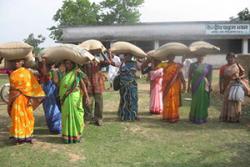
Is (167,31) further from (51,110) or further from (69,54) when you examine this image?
(69,54)

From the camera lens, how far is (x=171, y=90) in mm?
9711

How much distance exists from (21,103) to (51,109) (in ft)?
3.64

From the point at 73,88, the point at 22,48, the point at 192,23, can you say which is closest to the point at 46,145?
the point at 73,88

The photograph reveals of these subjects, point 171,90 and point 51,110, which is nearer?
point 51,110

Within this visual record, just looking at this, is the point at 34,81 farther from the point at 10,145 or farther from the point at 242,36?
the point at 242,36

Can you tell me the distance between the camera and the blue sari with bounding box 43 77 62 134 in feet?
27.2

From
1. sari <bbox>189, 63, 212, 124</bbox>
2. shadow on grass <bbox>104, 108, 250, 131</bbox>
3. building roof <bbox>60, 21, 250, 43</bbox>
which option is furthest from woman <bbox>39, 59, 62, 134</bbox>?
building roof <bbox>60, 21, 250, 43</bbox>

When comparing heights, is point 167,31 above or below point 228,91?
above

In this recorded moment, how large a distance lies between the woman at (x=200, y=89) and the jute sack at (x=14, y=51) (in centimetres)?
411

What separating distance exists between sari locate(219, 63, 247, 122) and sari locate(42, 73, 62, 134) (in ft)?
13.2

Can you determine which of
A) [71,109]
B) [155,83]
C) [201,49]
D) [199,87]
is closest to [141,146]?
[71,109]

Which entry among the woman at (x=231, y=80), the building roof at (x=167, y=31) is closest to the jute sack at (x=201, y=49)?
the woman at (x=231, y=80)

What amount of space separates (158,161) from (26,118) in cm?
245

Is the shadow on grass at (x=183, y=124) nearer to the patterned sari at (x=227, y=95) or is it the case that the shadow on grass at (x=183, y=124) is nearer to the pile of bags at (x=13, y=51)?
the patterned sari at (x=227, y=95)
